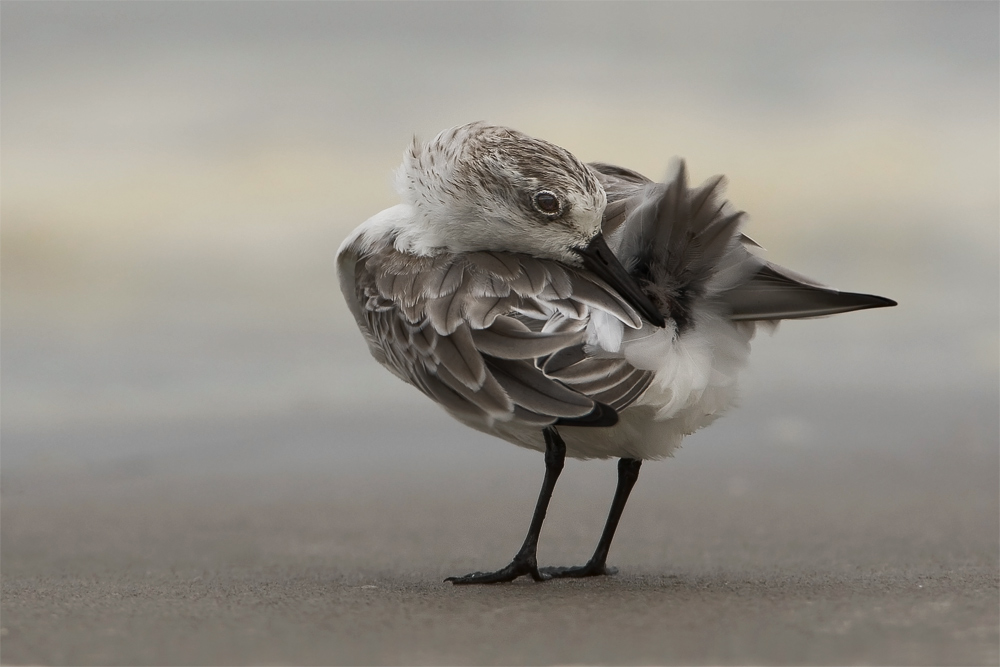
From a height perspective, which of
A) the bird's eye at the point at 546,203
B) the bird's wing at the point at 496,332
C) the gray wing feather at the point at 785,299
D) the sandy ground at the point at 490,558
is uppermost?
the bird's eye at the point at 546,203

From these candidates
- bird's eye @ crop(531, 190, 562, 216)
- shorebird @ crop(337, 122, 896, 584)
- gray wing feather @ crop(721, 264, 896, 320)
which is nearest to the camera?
shorebird @ crop(337, 122, 896, 584)

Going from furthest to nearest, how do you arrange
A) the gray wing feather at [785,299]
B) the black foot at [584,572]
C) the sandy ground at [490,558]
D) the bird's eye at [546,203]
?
the black foot at [584,572] < the bird's eye at [546,203] < the gray wing feather at [785,299] < the sandy ground at [490,558]

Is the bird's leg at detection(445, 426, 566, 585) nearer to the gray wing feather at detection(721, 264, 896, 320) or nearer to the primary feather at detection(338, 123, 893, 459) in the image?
the primary feather at detection(338, 123, 893, 459)

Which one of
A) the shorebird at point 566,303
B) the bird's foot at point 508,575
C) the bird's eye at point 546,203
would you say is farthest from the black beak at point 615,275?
the bird's foot at point 508,575

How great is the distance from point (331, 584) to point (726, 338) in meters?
1.69

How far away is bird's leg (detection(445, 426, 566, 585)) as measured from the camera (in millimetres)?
4238

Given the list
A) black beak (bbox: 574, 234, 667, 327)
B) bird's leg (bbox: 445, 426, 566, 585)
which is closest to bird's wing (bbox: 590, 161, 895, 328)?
black beak (bbox: 574, 234, 667, 327)

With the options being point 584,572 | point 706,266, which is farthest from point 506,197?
point 584,572

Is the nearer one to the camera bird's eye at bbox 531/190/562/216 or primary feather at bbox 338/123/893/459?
primary feather at bbox 338/123/893/459

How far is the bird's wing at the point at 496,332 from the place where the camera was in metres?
3.73

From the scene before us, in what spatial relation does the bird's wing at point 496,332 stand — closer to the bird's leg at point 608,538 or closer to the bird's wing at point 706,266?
the bird's wing at point 706,266

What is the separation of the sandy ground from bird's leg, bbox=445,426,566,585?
0.34ft

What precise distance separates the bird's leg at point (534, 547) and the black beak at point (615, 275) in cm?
55

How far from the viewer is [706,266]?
162 inches
